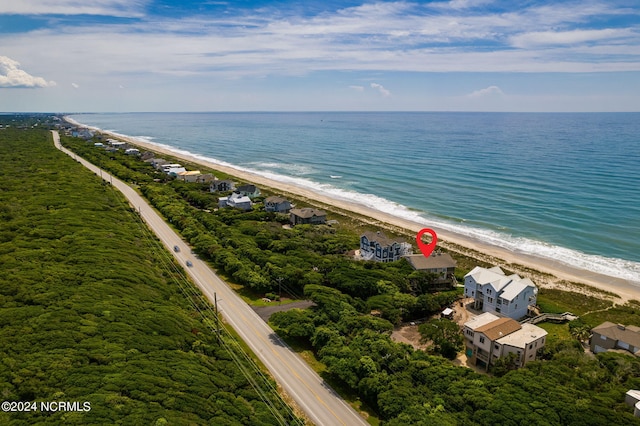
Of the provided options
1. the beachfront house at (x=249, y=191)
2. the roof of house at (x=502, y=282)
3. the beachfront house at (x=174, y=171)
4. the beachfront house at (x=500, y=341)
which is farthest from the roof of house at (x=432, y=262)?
the beachfront house at (x=174, y=171)

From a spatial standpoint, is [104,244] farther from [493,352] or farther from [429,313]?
[493,352]

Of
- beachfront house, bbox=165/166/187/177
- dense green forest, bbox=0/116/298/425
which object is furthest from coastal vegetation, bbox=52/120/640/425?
beachfront house, bbox=165/166/187/177

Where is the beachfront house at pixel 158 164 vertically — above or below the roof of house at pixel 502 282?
above

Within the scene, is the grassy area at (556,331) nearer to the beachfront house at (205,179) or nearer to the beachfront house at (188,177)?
the beachfront house at (205,179)

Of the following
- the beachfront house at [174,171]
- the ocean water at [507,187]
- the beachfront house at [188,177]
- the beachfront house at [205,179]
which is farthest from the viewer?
the beachfront house at [174,171]

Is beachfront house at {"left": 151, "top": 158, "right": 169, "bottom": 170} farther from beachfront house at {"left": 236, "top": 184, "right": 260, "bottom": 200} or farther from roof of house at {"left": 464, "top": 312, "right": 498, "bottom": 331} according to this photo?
roof of house at {"left": 464, "top": 312, "right": 498, "bottom": 331}

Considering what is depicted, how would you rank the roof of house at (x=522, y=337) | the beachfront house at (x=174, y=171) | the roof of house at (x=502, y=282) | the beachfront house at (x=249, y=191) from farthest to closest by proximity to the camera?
the beachfront house at (x=174, y=171) < the beachfront house at (x=249, y=191) < the roof of house at (x=502, y=282) < the roof of house at (x=522, y=337)

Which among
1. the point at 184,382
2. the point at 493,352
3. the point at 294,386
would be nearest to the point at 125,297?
the point at 184,382
